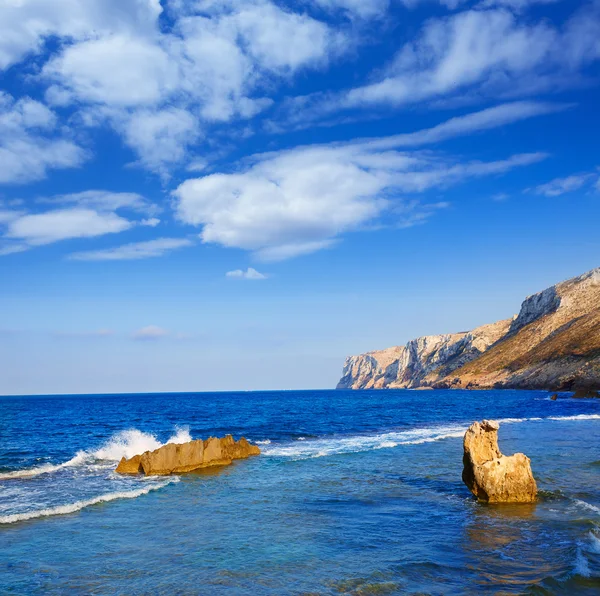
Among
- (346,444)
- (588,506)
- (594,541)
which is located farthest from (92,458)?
(594,541)

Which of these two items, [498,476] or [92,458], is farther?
[92,458]

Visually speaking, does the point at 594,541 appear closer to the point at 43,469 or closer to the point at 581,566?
the point at 581,566

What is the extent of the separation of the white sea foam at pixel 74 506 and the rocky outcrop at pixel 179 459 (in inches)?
179

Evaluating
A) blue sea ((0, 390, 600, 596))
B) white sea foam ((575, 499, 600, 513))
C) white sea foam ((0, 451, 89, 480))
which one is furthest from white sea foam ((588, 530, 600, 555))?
white sea foam ((0, 451, 89, 480))

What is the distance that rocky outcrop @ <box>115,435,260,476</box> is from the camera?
29453 mm

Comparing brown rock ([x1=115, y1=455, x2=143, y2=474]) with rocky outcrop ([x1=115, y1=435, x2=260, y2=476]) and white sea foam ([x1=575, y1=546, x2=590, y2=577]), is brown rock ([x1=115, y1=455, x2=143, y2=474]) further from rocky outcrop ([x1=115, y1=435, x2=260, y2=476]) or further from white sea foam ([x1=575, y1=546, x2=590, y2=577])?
white sea foam ([x1=575, y1=546, x2=590, y2=577])

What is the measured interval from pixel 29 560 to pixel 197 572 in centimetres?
533

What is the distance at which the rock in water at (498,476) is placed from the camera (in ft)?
65.5

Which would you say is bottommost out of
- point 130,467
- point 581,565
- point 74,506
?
point 130,467

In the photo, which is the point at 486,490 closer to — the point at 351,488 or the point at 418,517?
the point at 418,517

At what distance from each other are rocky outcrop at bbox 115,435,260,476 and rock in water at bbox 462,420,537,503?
55.4 ft

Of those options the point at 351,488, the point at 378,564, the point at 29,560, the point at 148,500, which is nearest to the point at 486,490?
the point at 351,488

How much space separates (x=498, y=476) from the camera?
66.3ft

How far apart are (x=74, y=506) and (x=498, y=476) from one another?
17780 millimetres
